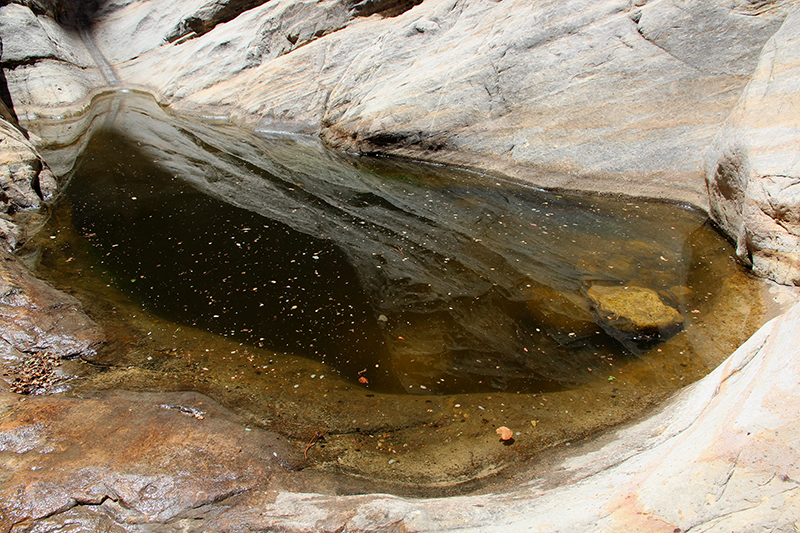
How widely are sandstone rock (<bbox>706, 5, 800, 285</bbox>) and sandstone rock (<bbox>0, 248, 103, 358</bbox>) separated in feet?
30.8

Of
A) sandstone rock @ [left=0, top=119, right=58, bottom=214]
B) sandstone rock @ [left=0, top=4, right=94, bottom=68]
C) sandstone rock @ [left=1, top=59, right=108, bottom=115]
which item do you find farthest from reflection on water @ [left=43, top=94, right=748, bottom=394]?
sandstone rock @ [left=0, top=4, right=94, bottom=68]

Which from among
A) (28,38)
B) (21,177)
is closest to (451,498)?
(21,177)

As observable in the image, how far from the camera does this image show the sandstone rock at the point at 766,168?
6848mm

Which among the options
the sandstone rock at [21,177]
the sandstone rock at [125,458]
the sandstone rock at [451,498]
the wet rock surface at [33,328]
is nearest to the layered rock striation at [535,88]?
the sandstone rock at [451,498]

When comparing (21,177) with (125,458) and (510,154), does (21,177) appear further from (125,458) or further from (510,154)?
(510,154)

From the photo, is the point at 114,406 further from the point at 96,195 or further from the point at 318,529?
the point at 96,195

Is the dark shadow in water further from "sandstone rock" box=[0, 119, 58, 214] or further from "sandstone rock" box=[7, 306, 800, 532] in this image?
"sandstone rock" box=[7, 306, 800, 532]

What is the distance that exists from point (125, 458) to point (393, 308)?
12.0 feet

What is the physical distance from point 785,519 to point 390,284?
5.32m

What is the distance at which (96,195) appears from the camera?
10.2 m

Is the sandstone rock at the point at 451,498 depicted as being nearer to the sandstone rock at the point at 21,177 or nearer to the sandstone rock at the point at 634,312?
the sandstone rock at the point at 634,312

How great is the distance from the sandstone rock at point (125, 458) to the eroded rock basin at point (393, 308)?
396 millimetres

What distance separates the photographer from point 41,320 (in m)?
5.40

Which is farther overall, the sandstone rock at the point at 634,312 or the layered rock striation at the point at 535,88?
the layered rock striation at the point at 535,88
